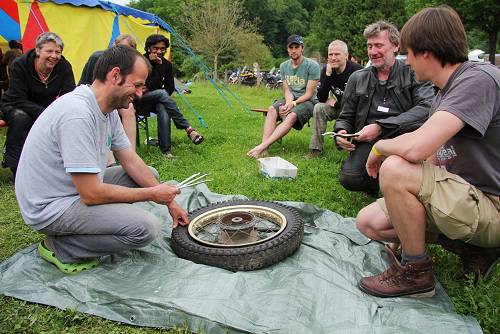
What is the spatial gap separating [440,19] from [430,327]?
5.22 feet

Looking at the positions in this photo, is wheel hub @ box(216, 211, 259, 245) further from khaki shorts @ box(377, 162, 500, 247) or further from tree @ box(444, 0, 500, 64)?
tree @ box(444, 0, 500, 64)

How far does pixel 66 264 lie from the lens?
109 inches

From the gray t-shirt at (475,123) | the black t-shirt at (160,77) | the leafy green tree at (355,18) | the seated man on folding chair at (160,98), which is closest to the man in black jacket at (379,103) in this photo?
the gray t-shirt at (475,123)

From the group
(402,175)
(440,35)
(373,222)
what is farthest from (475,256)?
(440,35)

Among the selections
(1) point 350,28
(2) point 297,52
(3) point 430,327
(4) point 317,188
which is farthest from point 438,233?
(1) point 350,28

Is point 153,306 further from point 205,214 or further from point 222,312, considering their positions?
point 205,214

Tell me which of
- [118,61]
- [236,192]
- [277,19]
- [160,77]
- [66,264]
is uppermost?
[118,61]

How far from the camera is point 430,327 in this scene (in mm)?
2189

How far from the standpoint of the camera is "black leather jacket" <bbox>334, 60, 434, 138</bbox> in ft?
12.7

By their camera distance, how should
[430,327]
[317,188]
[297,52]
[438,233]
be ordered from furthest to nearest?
[297,52], [317,188], [438,233], [430,327]

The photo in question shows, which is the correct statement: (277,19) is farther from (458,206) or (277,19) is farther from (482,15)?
(458,206)

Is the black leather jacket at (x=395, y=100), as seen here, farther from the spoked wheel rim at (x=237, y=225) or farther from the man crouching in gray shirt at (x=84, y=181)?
the man crouching in gray shirt at (x=84, y=181)

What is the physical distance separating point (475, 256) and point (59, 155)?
2585 millimetres

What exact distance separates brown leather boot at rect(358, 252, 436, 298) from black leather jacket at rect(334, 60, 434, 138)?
1.71 metres
